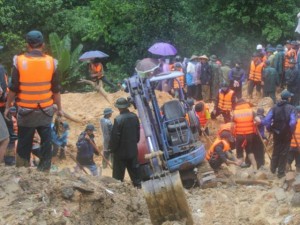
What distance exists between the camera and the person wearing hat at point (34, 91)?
6.33m

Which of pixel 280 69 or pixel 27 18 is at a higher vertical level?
pixel 27 18

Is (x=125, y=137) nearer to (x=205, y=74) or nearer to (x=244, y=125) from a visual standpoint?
(x=244, y=125)

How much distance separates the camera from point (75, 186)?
6.35m

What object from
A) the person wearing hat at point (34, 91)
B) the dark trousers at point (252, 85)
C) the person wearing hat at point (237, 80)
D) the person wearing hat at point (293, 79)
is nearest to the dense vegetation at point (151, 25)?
the dark trousers at point (252, 85)

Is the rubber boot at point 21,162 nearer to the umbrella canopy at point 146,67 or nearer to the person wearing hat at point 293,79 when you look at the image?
the umbrella canopy at point 146,67

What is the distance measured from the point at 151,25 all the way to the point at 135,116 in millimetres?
11705

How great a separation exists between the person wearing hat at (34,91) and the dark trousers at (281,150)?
200 inches

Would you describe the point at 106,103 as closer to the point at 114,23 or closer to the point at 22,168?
the point at 114,23

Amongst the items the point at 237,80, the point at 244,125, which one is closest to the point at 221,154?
the point at 244,125

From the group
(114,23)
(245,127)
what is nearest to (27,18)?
(114,23)

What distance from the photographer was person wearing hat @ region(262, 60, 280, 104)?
15.9 metres

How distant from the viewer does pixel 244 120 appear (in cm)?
1122

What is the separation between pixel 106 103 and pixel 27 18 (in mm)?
6105

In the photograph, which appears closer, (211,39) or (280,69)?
(280,69)
